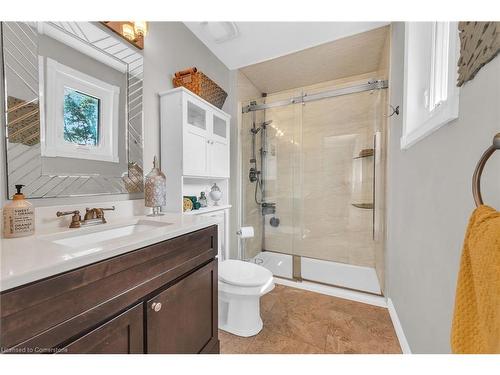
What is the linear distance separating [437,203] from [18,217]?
1.69 metres

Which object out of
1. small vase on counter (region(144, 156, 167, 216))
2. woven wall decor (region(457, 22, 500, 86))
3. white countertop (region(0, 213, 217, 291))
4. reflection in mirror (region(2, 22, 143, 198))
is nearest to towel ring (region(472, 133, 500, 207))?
woven wall decor (region(457, 22, 500, 86))

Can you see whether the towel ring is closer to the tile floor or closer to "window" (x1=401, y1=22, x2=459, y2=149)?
"window" (x1=401, y1=22, x2=459, y2=149)

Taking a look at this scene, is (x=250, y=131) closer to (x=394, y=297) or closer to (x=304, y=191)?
(x=304, y=191)

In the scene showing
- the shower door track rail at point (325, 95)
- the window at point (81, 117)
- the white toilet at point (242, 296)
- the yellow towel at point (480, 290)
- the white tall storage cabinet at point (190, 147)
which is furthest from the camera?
the shower door track rail at point (325, 95)

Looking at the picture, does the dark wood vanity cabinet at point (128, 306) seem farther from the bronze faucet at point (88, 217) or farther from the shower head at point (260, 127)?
the shower head at point (260, 127)

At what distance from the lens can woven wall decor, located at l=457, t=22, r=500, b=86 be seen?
50 cm

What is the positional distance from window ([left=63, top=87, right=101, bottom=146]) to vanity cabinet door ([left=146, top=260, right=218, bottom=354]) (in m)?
0.91

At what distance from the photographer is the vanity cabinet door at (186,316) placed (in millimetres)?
795

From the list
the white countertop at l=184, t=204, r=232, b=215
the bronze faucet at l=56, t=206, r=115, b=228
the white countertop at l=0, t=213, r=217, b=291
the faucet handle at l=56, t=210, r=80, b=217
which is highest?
the faucet handle at l=56, t=210, r=80, b=217

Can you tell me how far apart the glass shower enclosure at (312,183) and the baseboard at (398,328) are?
523 mm

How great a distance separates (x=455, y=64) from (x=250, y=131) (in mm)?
1939

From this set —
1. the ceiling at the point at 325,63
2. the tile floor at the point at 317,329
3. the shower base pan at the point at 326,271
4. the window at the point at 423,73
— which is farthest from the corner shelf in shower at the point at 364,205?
the ceiling at the point at 325,63

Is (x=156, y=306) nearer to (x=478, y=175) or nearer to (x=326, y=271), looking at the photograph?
(x=478, y=175)
